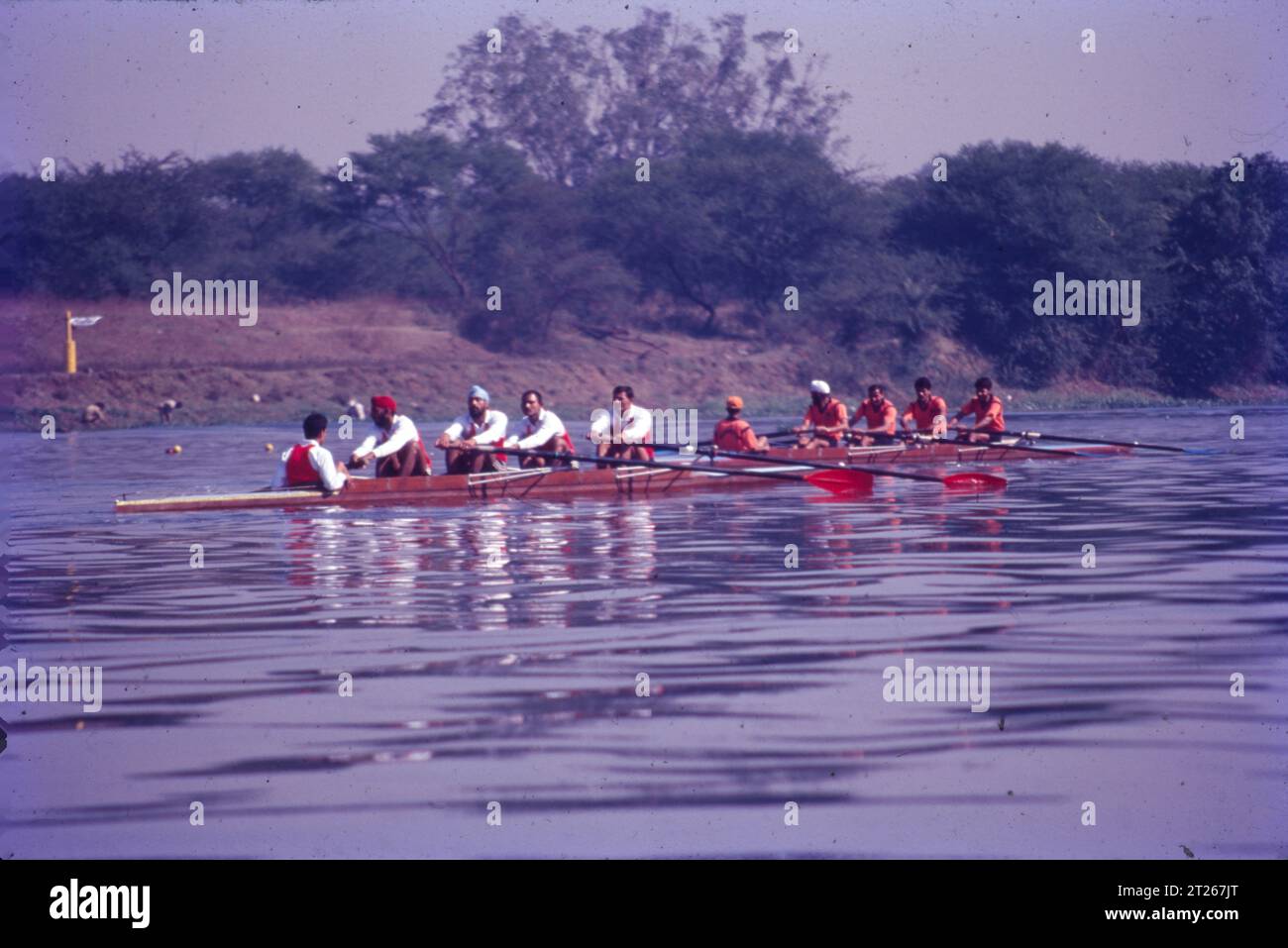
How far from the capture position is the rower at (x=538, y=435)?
19.2 m

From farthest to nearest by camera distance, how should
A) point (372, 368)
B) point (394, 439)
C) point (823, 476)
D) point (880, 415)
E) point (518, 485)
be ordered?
point (372, 368) → point (880, 415) → point (823, 476) → point (518, 485) → point (394, 439)

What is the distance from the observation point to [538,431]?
1945 cm

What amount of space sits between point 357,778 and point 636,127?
67.7m

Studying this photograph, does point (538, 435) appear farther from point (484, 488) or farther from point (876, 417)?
point (876, 417)

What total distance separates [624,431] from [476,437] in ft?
7.06

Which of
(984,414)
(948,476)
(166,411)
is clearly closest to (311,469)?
(948,476)

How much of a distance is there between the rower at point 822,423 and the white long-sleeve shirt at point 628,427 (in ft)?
9.51

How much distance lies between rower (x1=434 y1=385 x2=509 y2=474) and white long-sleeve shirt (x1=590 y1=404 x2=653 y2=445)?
1380mm

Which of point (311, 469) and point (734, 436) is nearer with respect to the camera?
point (311, 469)

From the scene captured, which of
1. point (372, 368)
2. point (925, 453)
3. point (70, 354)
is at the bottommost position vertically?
point (925, 453)

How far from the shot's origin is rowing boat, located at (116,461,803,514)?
56.3 ft

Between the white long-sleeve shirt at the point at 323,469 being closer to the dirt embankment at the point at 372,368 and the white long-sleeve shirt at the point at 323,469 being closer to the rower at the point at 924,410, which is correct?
the rower at the point at 924,410

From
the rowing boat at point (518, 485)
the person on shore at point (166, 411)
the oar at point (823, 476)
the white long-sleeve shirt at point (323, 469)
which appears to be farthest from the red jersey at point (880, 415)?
the person on shore at point (166, 411)

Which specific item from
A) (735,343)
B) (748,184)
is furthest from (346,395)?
(748,184)
